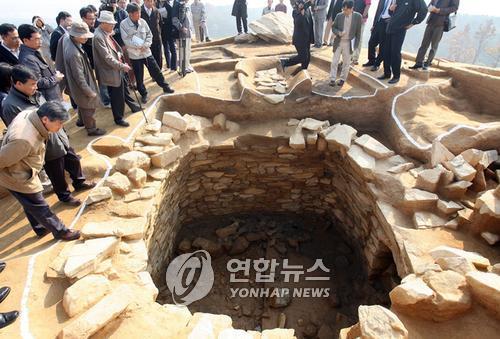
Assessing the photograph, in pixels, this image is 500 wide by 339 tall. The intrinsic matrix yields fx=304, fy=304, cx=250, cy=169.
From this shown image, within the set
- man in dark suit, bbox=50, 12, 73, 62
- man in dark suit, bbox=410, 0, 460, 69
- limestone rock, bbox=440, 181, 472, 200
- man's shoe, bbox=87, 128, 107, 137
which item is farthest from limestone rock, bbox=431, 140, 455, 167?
man in dark suit, bbox=50, 12, 73, 62

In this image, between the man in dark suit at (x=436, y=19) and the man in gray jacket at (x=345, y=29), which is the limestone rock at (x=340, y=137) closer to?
the man in gray jacket at (x=345, y=29)

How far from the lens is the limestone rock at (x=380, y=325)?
8.56 ft

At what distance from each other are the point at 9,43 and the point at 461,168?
6.70 meters

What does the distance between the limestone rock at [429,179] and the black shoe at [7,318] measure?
5.09 m

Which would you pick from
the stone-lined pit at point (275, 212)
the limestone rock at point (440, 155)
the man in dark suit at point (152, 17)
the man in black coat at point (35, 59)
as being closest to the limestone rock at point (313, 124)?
the stone-lined pit at point (275, 212)

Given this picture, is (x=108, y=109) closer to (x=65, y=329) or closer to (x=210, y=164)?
(x=210, y=164)

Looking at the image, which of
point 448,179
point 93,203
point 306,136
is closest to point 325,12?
point 306,136

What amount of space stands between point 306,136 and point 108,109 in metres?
4.04

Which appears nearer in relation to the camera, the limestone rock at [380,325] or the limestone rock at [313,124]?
the limestone rock at [380,325]

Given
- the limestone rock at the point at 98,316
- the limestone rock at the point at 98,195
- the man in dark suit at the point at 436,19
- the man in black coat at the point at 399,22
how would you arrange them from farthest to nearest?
the man in dark suit at the point at 436,19 → the man in black coat at the point at 399,22 → the limestone rock at the point at 98,195 → the limestone rock at the point at 98,316

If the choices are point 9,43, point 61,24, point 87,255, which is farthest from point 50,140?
point 61,24

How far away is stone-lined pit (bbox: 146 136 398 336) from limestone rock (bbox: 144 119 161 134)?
76cm

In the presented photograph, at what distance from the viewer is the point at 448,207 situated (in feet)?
13.5

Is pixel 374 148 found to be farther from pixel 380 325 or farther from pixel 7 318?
pixel 7 318
